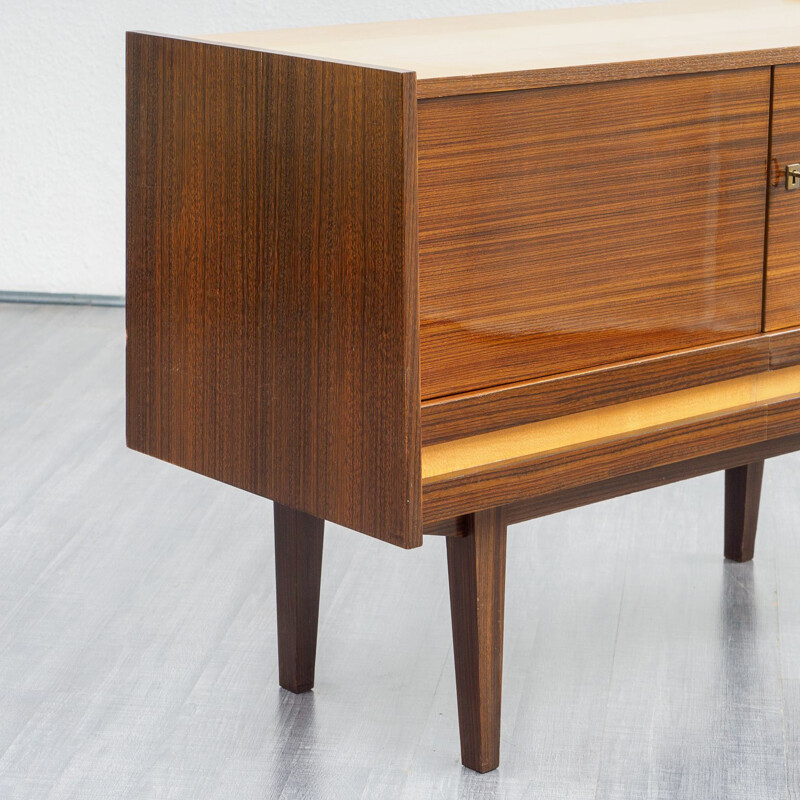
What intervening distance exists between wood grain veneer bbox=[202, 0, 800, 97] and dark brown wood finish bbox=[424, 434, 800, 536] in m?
0.46

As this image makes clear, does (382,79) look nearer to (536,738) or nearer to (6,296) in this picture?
(536,738)

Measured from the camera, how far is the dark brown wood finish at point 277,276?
54.7 inches

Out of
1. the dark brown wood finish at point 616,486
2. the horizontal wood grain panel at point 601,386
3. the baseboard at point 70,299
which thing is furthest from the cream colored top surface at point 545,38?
the baseboard at point 70,299

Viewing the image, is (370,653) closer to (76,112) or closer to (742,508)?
(742,508)

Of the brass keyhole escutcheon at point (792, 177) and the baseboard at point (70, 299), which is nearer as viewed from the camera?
the brass keyhole escutcheon at point (792, 177)

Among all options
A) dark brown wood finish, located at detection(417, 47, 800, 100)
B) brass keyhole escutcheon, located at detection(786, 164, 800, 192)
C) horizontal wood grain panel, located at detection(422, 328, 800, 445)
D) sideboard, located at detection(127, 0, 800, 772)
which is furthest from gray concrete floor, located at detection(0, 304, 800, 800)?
dark brown wood finish, located at detection(417, 47, 800, 100)

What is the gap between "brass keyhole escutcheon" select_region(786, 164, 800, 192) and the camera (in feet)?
5.44

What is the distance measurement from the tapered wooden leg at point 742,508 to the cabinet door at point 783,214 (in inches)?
25.1

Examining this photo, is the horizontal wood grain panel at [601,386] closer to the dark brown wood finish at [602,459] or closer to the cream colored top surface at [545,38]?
the dark brown wood finish at [602,459]

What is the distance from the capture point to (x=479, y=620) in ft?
5.31

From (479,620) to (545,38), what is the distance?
0.67 m

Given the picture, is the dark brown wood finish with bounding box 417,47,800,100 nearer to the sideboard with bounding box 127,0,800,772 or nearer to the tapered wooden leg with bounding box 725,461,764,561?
the sideboard with bounding box 127,0,800,772

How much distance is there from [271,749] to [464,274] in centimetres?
68

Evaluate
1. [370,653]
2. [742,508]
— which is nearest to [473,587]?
[370,653]
